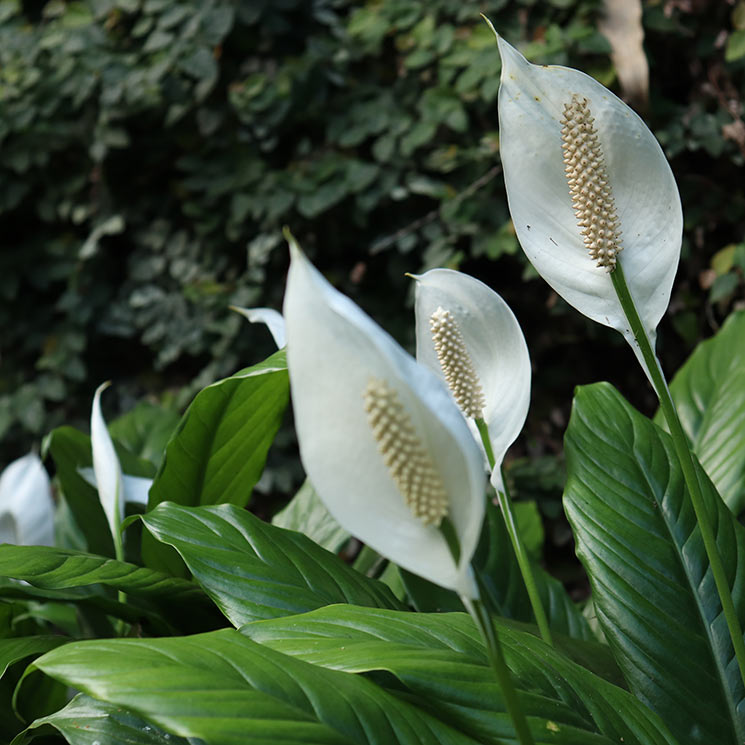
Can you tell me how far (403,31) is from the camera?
2.05 meters

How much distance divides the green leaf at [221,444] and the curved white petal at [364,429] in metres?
0.42

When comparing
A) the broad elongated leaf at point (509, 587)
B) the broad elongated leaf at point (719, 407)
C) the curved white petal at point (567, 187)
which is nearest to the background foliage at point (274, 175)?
the broad elongated leaf at point (719, 407)

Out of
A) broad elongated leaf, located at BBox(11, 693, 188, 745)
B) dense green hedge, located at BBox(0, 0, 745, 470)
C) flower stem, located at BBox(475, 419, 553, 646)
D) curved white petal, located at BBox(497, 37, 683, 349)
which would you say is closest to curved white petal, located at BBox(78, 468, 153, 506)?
broad elongated leaf, located at BBox(11, 693, 188, 745)

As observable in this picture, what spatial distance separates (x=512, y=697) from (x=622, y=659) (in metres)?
0.35

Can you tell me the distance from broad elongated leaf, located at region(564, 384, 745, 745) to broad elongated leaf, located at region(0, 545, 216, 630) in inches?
14.4

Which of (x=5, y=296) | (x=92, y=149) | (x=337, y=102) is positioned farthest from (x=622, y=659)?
(x=5, y=296)

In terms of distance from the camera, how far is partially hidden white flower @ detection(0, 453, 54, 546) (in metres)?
0.98

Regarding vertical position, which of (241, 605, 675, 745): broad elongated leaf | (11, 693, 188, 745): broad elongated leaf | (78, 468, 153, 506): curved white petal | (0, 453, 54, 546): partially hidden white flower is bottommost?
(0, 453, 54, 546): partially hidden white flower

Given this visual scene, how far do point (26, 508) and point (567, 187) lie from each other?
2.40 feet

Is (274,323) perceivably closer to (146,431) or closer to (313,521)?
(313,521)

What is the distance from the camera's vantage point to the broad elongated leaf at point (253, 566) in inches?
26.4

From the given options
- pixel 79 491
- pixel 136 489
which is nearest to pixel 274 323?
pixel 136 489

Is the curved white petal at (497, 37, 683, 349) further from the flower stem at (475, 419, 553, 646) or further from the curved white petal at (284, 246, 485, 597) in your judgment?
the curved white petal at (284, 246, 485, 597)

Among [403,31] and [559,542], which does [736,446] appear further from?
[403,31]
